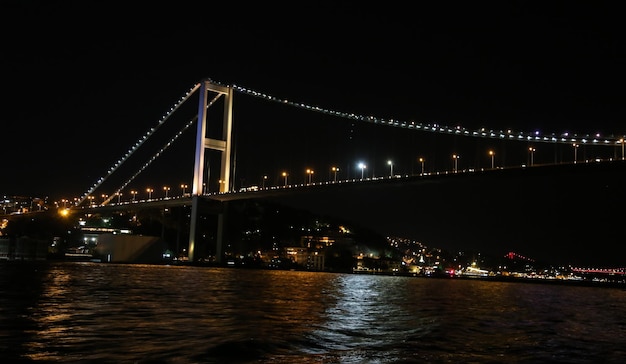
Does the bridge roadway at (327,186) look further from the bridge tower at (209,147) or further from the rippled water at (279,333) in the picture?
the rippled water at (279,333)

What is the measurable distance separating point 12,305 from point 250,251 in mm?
82731

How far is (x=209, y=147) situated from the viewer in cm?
5697

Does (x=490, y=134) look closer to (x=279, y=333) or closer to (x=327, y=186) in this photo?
(x=327, y=186)

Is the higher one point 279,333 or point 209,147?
point 209,147

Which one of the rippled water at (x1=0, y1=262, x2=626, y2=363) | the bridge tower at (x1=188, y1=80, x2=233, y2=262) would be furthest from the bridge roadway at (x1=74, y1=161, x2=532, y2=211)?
the rippled water at (x1=0, y1=262, x2=626, y2=363)

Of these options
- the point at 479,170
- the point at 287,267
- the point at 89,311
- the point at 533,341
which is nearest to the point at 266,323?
the point at 89,311

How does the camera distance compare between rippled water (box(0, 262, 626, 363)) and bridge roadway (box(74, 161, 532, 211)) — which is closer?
rippled water (box(0, 262, 626, 363))

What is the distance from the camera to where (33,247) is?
74438 mm

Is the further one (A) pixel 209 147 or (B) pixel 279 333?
(A) pixel 209 147

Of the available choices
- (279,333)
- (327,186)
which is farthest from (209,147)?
(279,333)

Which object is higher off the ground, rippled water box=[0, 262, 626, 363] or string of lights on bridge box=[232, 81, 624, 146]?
string of lights on bridge box=[232, 81, 624, 146]

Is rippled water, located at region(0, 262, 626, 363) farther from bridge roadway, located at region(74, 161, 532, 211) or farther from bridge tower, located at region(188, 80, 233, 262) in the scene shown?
bridge tower, located at region(188, 80, 233, 262)

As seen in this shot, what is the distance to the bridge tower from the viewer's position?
53812 mm

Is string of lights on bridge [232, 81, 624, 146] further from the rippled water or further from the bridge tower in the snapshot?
the rippled water
